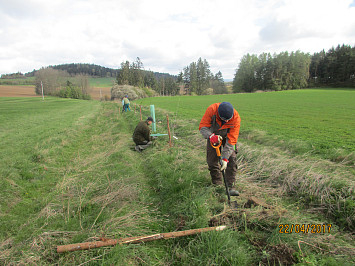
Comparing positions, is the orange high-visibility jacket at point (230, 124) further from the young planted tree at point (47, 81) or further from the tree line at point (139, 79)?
the young planted tree at point (47, 81)

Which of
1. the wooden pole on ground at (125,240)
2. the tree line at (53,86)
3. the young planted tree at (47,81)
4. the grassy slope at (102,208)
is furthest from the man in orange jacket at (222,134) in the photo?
the young planted tree at (47,81)

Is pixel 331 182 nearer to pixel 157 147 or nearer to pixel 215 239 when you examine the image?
pixel 215 239

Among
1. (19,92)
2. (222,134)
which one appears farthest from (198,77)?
(222,134)

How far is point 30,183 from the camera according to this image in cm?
488

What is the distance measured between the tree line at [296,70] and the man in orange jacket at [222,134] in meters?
69.8

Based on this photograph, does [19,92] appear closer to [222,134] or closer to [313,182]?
[222,134]

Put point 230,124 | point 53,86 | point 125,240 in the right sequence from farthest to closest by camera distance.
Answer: point 53,86 < point 230,124 < point 125,240

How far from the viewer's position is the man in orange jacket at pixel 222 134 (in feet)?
11.8

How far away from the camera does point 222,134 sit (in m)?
3.96

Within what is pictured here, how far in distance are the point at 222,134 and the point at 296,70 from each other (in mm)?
76728

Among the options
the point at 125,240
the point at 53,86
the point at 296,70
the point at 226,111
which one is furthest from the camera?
the point at 296,70

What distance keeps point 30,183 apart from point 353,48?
8283 centimetres

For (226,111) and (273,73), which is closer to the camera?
(226,111)

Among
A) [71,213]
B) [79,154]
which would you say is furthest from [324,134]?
[79,154]
